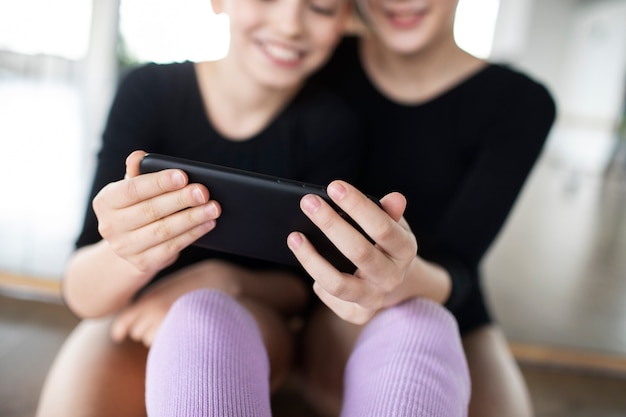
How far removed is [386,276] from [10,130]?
0.93 meters

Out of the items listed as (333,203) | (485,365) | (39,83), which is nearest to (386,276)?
(333,203)

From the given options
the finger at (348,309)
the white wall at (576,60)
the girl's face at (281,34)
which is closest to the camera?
the finger at (348,309)

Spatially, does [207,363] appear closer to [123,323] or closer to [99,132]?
[123,323]

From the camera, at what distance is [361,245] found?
1.39ft

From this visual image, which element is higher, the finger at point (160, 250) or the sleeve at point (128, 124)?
the sleeve at point (128, 124)

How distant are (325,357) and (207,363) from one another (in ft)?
0.80

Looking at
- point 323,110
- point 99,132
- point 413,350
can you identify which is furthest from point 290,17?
point 99,132

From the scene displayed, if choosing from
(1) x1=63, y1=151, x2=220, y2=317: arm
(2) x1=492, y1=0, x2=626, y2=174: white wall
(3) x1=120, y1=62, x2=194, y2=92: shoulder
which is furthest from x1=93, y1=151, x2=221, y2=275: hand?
(2) x1=492, y1=0, x2=626, y2=174: white wall

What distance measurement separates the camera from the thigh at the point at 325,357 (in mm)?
637

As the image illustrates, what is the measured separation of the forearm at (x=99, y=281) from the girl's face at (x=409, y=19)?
41cm

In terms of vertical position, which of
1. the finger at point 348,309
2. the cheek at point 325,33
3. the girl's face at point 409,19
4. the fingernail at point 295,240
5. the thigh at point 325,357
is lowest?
the thigh at point 325,357

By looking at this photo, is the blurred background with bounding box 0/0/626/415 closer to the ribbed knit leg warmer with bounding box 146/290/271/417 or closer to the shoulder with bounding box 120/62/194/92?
the shoulder with bounding box 120/62/194/92

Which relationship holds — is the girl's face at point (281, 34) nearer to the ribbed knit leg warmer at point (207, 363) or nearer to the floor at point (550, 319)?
the ribbed knit leg warmer at point (207, 363)

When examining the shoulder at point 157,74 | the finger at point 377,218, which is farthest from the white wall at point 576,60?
the finger at point 377,218
